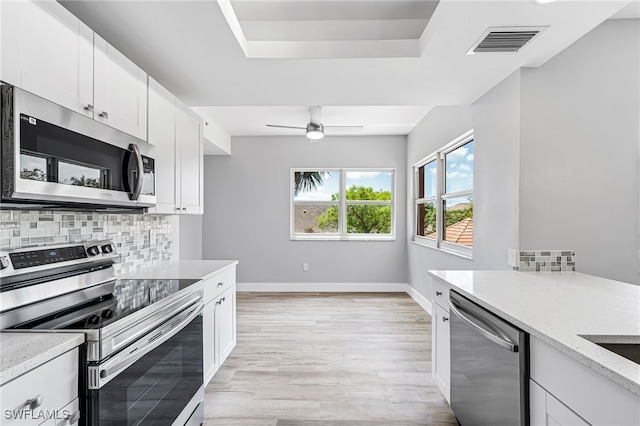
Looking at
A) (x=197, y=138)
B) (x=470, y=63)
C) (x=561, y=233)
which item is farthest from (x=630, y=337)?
(x=197, y=138)

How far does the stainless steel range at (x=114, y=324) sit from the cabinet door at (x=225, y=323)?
534 mm

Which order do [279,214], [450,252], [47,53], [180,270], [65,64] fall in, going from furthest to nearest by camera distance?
[279,214] < [450,252] < [180,270] < [65,64] < [47,53]

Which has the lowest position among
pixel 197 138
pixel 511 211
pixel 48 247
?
pixel 48 247

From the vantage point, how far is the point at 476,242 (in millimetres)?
3076

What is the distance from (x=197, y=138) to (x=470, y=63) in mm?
2282

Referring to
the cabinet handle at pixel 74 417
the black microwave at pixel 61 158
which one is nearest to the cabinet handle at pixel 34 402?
the cabinet handle at pixel 74 417

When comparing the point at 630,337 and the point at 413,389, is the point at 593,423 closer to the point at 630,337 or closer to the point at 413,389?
the point at 630,337

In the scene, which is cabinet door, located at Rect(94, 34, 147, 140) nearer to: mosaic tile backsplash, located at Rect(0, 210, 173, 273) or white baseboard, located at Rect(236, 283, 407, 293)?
mosaic tile backsplash, located at Rect(0, 210, 173, 273)

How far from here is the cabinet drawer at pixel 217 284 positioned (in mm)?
2385

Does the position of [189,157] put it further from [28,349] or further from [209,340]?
[28,349]

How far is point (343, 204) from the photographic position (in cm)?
574

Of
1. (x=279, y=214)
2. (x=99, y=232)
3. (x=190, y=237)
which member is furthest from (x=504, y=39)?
(x=190, y=237)

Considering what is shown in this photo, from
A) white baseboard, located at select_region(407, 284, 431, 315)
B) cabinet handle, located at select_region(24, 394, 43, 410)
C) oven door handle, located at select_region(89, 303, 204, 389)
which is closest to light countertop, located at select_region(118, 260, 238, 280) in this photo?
oven door handle, located at select_region(89, 303, 204, 389)

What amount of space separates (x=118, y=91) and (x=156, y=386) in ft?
5.02
